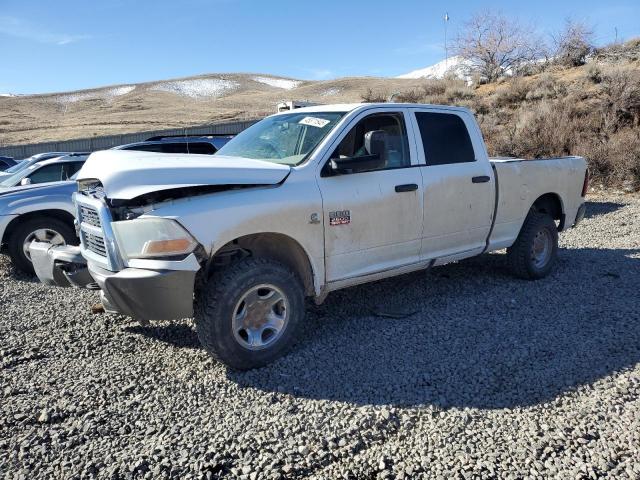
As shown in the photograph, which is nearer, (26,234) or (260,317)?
(260,317)

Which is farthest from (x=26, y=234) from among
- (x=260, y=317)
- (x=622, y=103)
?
(x=622, y=103)

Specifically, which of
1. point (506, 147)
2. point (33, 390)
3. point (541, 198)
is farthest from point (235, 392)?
point (506, 147)

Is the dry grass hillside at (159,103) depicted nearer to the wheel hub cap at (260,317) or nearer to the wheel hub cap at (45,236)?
the wheel hub cap at (45,236)

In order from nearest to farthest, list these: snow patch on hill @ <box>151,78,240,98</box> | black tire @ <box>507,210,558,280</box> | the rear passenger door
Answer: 1. the rear passenger door
2. black tire @ <box>507,210,558,280</box>
3. snow patch on hill @ <box>151,78,240,98</box>

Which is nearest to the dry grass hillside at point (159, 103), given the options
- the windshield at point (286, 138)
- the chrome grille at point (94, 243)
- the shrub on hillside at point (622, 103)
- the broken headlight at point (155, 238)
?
the shrub on hillside at point (622, 103)

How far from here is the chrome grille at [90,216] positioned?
400 centimetres

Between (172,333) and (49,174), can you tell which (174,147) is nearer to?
(49,174)

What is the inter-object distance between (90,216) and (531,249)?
15.2 feet

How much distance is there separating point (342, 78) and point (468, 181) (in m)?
86.4

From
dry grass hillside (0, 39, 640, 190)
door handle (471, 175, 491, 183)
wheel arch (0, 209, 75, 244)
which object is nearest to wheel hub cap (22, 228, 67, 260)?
wheel arch (0, 209, 75, 244)

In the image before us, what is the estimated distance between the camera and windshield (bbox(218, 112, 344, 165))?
4.52 metres

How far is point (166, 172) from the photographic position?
12.0 feet

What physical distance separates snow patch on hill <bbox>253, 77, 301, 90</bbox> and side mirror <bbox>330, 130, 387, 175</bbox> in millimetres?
96305

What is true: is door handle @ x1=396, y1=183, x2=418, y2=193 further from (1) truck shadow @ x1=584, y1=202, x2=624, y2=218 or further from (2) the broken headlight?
(1) truck shadow @ x1=584, y1=202, x2=624, y2=218
